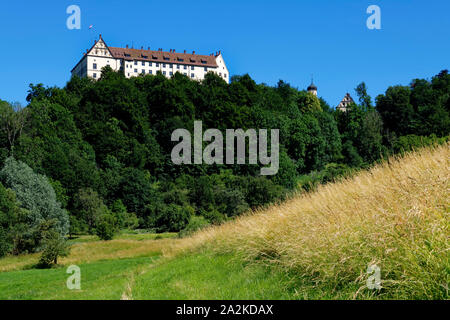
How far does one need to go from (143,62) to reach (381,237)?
108 meters

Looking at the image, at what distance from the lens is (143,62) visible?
10875cm

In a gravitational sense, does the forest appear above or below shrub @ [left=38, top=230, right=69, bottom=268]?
above

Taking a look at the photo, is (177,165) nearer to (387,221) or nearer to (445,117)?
(445,117)

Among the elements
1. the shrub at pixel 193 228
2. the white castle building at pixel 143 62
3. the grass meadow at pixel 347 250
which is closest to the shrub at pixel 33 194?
the shrub at pixel 193 228

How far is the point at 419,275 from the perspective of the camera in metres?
5.44

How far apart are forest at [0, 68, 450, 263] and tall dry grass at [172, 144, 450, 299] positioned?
96.6 ft

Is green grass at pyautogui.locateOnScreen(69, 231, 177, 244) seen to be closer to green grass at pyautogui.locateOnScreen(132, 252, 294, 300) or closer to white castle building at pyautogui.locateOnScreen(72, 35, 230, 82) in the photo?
green grass at pyautogui.locateOnScreen(132, 252, 294, 300)

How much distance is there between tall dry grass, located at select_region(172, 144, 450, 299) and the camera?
5496 millimetres

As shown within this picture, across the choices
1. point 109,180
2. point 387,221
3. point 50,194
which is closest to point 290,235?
point 387,221

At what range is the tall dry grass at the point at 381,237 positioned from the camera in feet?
18.0

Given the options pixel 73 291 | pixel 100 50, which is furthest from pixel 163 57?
pixel 73 291

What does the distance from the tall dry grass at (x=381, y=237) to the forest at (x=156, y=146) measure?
29431mm

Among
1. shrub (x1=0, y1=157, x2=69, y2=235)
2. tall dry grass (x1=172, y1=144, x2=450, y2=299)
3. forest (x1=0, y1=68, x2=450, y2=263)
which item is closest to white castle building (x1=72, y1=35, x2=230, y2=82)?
forest (x1=0, y1=68, x2=450, y2=263)
